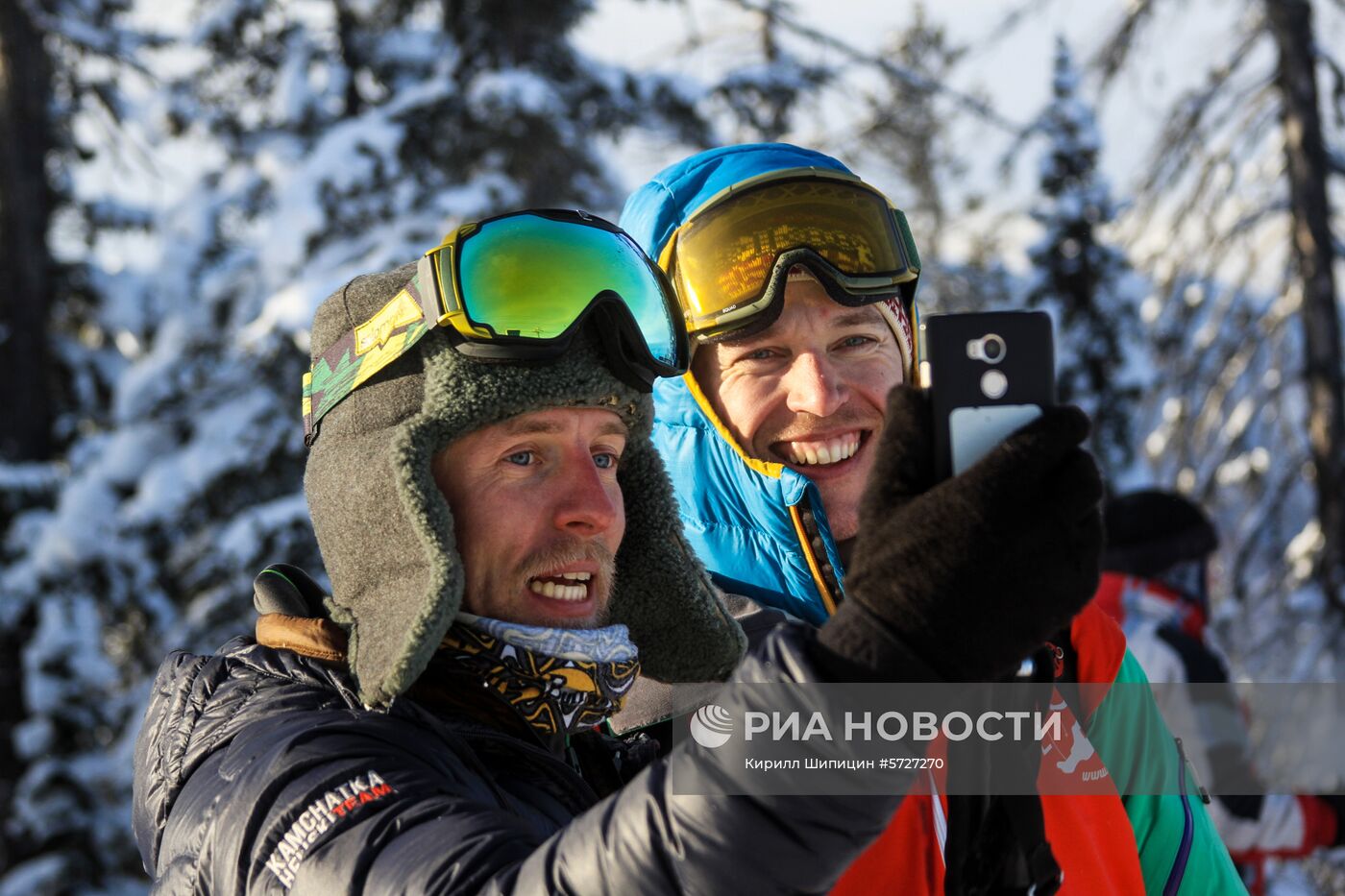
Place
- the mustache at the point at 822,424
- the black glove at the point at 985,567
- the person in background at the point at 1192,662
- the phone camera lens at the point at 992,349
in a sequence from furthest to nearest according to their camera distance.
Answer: the person in background at the point at 1192,662 → the mustache at the point at 822,424 → the phone camera lens at the point at 992,349 → the black glove at the point at 985,567

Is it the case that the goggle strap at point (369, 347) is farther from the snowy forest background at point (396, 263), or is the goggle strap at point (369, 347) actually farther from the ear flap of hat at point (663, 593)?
the snowy forest background at point (396, 263)

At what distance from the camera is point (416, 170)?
8523 mm

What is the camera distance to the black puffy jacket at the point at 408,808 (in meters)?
1.19

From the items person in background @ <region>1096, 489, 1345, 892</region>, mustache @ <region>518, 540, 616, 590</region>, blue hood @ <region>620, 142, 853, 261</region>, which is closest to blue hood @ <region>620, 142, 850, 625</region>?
blue hood @ <region>620, 142, 853, 261</region>

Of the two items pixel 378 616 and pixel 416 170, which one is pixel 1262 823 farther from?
pixel 416 170

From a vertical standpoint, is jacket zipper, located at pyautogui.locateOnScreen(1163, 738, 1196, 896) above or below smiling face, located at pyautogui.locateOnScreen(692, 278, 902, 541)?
below

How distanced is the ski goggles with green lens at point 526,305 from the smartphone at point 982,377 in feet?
2.44

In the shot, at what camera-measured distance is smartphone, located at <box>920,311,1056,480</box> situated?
123cm

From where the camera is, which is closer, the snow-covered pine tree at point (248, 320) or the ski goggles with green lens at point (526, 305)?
the ski goggles with green lens at point (526, 305)

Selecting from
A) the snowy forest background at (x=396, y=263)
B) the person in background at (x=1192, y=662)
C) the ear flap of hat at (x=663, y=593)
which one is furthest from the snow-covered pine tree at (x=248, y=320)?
the ear flap of hat at (x=663, y=593)

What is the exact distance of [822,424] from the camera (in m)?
2.36

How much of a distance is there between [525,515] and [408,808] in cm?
56

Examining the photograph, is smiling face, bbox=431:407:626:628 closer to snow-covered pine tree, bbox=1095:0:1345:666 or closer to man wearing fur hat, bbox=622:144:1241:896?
man wearing fur hat, bbox=622:144:1241:896

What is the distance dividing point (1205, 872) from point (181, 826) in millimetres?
1524
